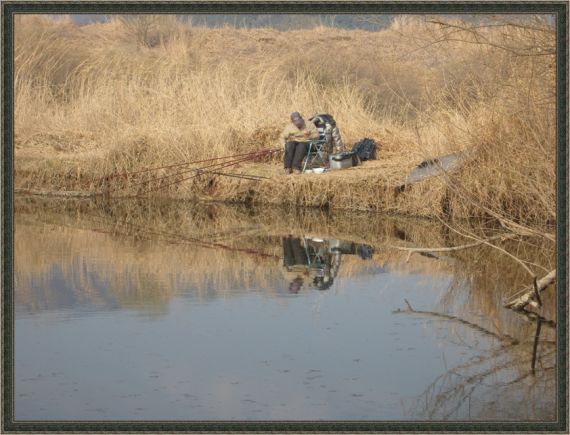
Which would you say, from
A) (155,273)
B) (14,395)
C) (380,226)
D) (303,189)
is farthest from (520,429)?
(303,189)

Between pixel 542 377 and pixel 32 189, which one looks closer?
pixel 542 377

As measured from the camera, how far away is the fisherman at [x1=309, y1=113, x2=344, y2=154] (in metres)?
17.4

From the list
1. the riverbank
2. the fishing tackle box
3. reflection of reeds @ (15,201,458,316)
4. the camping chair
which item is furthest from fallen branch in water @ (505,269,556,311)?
the camping chair

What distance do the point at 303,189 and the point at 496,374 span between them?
862 centimetres

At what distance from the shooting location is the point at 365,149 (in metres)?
18.0

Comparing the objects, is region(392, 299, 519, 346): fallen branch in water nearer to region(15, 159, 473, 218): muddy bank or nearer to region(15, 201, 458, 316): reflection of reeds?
region(15, 201, 458, 316): reflection of reeds

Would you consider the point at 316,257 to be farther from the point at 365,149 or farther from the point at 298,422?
the point at 298,422

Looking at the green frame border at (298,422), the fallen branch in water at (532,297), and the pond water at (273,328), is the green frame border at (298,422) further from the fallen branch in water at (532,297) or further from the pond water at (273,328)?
the fallen branch in water at (532,297)

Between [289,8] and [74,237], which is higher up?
[289,8]

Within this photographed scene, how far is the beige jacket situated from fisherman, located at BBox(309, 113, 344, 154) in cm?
16

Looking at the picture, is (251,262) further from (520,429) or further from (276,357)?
(520,429)

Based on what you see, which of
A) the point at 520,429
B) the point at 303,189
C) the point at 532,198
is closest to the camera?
the point at 520,429

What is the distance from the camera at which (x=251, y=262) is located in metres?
13.4

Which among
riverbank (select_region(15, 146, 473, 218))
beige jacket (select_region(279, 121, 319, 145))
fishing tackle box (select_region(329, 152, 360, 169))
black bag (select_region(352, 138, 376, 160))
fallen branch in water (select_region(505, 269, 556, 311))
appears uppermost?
beige jacket (select_region(279, 121, 319, 145))
